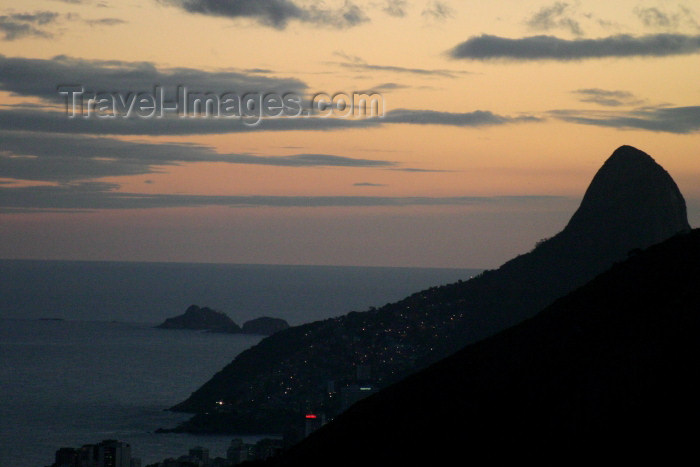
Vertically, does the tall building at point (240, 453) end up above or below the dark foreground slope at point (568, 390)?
below

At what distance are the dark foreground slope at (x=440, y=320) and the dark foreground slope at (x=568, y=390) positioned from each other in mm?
65810

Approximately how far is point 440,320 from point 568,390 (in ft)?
303

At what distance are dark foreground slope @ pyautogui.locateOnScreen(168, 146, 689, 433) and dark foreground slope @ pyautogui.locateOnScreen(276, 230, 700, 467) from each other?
65810 millimetres

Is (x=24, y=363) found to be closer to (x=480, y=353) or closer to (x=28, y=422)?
(x=28, y=422)

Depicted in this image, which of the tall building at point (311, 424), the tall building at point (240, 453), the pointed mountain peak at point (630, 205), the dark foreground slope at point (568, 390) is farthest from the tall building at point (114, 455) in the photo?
the pointed mountain peak at point (630, 205)

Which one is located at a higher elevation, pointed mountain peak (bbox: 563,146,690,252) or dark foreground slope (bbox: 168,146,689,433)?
pointed mountain peak (bbox: 563,146,690,252)

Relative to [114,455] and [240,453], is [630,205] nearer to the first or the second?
[240,453]

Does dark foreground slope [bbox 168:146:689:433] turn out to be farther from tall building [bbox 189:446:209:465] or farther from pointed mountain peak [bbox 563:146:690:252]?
tall building [bbox 189:446:209:465]

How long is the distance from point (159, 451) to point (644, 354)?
222 ft

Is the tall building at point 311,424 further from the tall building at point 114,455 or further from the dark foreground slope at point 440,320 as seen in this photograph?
the tall building at point 114,455

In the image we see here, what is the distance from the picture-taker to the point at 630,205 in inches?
4801

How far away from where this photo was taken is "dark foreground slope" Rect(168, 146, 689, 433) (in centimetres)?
10500

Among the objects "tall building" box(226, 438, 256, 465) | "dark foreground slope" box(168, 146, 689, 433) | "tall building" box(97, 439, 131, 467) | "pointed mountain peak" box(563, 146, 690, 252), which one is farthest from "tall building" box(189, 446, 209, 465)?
"pointed mountain peak" box(563, 146, 690, 252)

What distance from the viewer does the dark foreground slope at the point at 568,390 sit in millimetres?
24312
